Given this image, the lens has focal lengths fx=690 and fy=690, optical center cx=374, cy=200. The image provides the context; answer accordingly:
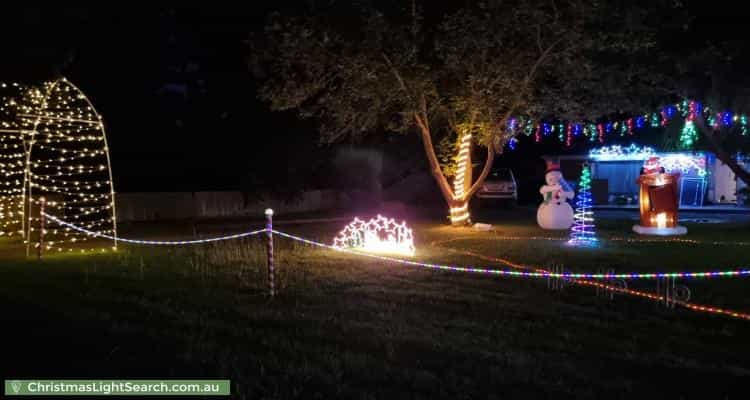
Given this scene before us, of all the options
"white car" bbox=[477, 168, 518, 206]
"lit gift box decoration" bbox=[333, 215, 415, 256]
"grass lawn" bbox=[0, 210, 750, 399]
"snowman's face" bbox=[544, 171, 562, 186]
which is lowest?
"grass lawn" bbox=[0, 210, 750, 399]

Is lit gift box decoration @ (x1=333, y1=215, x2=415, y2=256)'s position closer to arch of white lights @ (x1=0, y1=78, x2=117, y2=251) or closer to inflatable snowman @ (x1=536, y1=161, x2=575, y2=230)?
arch of white lights @ (x1=0, y1=78, x2=117, y2=251)

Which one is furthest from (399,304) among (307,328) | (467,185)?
(467,185)

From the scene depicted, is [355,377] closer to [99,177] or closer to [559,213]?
[559,213]

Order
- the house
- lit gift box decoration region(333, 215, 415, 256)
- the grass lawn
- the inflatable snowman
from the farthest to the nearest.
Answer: the house
the inflatable snowman
lit gift box decoration region(333, 215, 415, 256)
the grass lawn

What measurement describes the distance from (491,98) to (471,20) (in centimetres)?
231

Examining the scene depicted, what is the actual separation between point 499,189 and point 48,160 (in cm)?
1983

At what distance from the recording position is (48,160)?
16.2 meters

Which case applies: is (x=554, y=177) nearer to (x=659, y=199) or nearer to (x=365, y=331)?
(x=659, y=199)

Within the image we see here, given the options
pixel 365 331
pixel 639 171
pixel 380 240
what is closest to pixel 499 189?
pixel 639 171

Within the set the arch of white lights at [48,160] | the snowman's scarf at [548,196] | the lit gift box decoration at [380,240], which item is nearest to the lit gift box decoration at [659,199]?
the snowman's scarf at [548,196]

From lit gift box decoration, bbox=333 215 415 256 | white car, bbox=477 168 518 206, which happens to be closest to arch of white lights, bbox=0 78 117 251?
lit gift box decoration, bbox=333 215 415 256

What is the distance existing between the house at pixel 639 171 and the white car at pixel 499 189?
142 inches

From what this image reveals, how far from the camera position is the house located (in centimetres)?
2912

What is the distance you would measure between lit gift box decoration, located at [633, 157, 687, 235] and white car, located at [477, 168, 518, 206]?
513 inches
